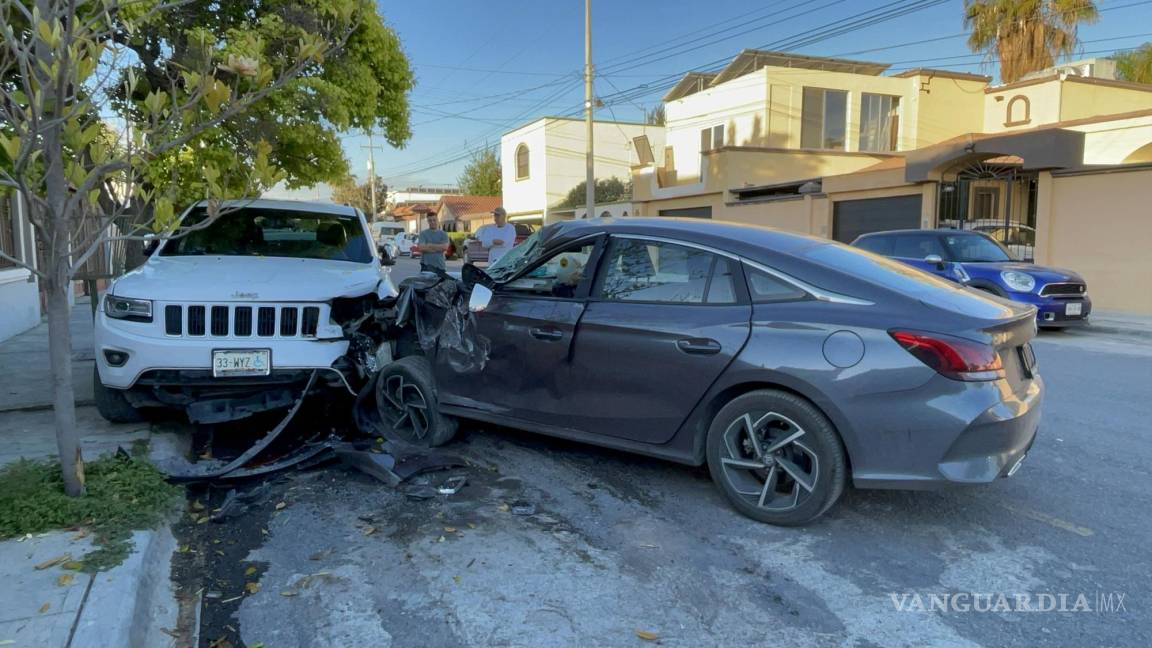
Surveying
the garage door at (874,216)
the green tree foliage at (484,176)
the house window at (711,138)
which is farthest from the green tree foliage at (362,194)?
the garage door at (874,216)

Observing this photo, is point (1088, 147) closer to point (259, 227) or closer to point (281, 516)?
point (259, 227)

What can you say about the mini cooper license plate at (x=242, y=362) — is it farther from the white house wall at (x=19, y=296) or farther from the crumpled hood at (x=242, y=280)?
the white house wall at (x=19, y=296)

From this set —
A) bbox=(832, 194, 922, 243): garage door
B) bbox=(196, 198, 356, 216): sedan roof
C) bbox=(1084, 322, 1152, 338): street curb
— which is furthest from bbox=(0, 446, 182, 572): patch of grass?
bbox=(832, 194, 922, 243): garage door

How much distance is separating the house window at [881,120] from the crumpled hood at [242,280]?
26.1 metres

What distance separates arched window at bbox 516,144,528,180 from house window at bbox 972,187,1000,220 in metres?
30.8

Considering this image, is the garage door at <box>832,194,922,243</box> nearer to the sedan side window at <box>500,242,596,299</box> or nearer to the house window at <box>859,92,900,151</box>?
the house window at <box>859,92,900,151</box>

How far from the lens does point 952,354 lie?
3.43 m

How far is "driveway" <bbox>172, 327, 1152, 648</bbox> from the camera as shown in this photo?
9.72ft

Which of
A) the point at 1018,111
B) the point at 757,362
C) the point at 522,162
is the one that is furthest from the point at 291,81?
the point at 522,162

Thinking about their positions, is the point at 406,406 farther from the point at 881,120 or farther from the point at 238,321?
the point at 881,120

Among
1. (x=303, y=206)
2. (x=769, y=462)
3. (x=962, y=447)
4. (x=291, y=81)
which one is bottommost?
(x=769, y=462)

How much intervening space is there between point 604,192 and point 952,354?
40367mm

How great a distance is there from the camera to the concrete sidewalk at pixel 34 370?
6340mm

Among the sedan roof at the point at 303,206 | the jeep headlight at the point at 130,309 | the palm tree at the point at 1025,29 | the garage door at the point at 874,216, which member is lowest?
the jeep headlight at the point at 130,309
